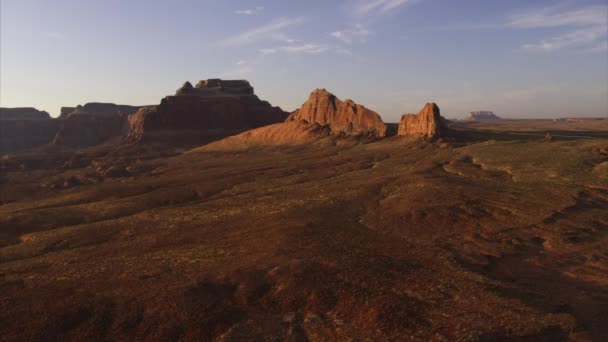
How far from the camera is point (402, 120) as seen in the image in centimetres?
9900

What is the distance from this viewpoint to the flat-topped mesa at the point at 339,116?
105812 millimetres

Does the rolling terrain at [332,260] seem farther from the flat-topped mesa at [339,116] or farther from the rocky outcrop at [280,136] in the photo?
the rocky outcrop at [280,136]

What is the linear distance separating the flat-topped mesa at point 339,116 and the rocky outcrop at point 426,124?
768 centimetres

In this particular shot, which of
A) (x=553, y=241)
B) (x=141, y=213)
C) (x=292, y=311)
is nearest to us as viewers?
(x=292, y=311)

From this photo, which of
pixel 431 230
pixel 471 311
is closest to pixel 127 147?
pixel 431 230

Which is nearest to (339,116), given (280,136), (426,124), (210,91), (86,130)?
(280,136)

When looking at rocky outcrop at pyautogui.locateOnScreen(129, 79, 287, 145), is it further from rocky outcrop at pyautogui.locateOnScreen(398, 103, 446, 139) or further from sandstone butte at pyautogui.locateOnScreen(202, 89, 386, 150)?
rocky outcrop at pyautogui.locateOnScreen(398, 103, 446, 139)

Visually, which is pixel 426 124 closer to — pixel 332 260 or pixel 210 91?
pixel 332 260

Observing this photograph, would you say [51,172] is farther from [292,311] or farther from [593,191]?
[593,191]

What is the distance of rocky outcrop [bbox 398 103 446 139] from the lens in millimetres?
88312

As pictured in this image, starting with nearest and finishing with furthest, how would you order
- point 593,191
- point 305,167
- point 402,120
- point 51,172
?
1. point 593,191
2. point 305,167
3. point 402,120
4. point 51,172

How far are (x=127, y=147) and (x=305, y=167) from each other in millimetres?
98827

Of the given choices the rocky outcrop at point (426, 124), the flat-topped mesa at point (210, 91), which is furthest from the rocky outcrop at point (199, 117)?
the rocky outcrop at point (426, 124)

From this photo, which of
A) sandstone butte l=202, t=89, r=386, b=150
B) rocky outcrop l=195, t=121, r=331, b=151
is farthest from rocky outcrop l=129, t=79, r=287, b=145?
sandstone butte l=202, t=89, r=386, b=150
